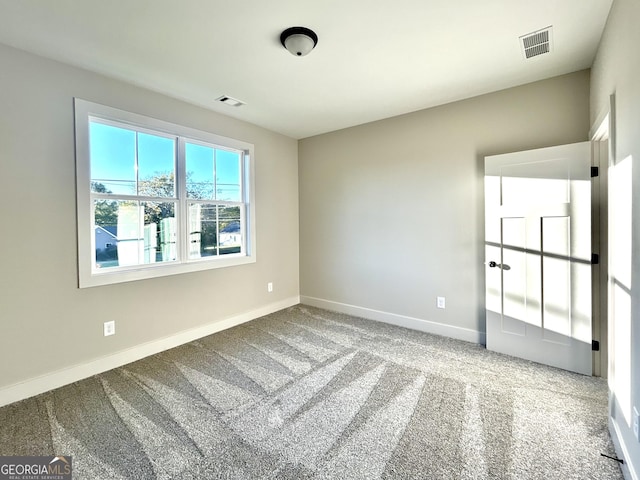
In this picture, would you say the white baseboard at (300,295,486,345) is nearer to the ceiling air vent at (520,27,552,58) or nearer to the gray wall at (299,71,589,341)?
the gray wall at (299,71,589,341)

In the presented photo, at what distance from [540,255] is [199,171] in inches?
143

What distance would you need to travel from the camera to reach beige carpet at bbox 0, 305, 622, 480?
5.25ft

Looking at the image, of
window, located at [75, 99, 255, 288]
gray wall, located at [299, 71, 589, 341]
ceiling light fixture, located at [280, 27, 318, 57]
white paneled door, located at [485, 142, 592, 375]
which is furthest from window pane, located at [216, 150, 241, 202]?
white paneled door, located at [485, 142, 592, 375]

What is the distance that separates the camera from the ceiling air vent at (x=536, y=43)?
6.99 ft

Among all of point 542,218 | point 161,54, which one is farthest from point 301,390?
point 161,54

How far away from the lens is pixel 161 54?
2.36m

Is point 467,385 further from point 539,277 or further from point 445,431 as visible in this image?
point 539,277

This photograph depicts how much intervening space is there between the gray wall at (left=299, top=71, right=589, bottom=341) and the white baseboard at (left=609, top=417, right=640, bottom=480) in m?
1.41

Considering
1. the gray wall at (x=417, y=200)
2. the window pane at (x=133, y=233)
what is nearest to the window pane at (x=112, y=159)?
the window pane at (x=133, y=233)

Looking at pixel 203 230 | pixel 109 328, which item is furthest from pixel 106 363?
pixel 203 230

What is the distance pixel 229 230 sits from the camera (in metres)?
3.86

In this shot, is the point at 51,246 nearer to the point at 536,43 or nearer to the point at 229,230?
the point at 229,230

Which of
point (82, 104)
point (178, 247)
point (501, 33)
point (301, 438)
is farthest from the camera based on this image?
point (178, 247)

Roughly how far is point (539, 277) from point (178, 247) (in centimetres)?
362
